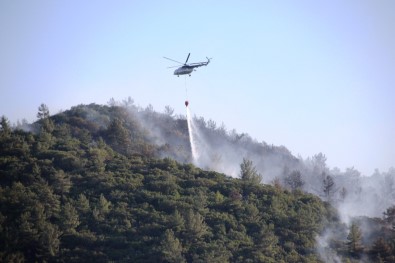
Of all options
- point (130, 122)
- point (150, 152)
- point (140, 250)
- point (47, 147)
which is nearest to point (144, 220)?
point (140, 250)

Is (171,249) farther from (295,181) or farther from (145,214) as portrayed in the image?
(295,181)

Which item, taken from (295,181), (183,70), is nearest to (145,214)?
(183,70)

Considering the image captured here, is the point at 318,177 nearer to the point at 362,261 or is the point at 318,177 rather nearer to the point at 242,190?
the point at 242,190

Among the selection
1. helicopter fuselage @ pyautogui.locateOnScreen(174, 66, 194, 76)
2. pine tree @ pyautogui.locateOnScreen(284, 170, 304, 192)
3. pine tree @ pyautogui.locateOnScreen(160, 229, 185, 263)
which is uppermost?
helicopter fuselage @ pyautogui.locateOnScreen(174, 66, 194, 76)

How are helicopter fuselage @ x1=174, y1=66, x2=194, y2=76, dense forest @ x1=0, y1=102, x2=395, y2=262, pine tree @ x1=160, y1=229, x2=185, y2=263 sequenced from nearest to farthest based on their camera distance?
pine tree @ x1=160, y1=229, x2=185, y2=263, dense forest @ x1=0, y1=102, x2=395, y2=262, helicopter fuselage @ x1=174, y1=66, x2=194, y2=76

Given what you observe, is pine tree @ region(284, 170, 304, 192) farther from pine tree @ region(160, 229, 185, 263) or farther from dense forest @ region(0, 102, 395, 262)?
pine tree @ region(160, 229, 185, 263)

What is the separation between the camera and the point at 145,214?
6375 centimetres

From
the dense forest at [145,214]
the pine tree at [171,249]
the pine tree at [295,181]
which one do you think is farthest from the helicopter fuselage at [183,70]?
the pine tree at [295,181]

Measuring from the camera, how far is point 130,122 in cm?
11844

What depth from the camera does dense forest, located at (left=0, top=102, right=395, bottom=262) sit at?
56.3 meters

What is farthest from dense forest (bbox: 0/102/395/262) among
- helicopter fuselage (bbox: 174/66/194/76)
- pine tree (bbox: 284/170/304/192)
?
pine tree (bbox: 284/170/304/192)

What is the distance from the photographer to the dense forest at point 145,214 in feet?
185

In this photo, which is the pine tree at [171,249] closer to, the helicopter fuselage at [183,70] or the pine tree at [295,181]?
the helicopter fuselage at [183,70]

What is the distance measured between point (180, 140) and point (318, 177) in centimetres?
4622
